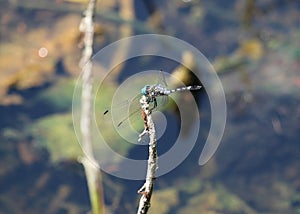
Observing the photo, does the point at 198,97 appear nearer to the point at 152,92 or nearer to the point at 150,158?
the point at 152,92

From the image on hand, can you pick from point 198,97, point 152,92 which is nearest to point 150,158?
point 152,92

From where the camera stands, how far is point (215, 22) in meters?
4.85

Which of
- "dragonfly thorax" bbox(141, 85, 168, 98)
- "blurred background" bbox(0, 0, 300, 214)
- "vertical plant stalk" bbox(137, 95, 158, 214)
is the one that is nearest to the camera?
"vertical plant stalk" bbox(137, 95, 158, 214)

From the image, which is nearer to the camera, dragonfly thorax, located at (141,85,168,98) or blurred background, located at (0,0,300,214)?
dragonfly thorax, located at (141,85,168,98)

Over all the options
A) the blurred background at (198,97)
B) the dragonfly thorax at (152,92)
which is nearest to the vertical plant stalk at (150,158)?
the dragonfly thorax at (152,92)

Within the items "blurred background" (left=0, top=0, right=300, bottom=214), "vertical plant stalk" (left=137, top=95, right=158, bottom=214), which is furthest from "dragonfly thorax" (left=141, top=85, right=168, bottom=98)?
"blurred background" (left=0, top=0, right=300, bottom=214)

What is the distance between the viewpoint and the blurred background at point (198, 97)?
11.3 ft

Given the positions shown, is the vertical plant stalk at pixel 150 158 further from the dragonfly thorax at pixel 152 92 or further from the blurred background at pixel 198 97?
the blurred background at pixel 198 97

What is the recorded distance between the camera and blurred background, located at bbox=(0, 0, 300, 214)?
136 inches

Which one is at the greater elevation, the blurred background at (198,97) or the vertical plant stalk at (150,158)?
the blurred background at (198,97)

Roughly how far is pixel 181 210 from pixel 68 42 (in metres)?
1.77

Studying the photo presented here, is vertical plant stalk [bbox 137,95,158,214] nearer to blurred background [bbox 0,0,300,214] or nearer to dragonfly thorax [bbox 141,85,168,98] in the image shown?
dragonfly thorax [bbox 141,85,168,98]

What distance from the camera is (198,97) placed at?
12.9 ft

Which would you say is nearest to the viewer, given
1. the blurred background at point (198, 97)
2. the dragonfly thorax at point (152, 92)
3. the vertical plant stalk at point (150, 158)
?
the vertical plant stalk at point (150, 158)
